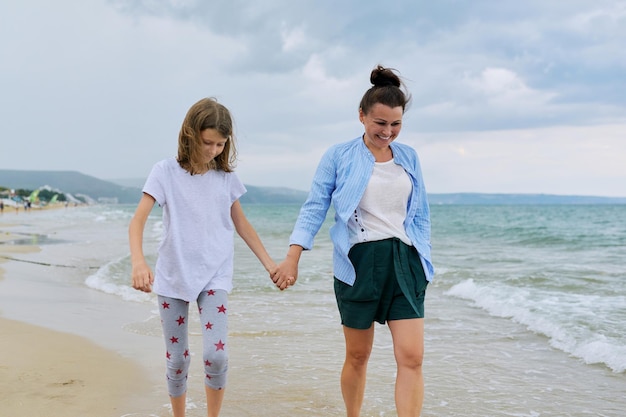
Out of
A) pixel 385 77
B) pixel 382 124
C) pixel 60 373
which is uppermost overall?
pixel 385 77

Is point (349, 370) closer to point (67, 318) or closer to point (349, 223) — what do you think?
point (349, 223)

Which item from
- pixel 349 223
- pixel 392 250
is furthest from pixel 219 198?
pixel 392 250

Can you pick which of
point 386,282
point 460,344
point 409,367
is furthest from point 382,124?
point 460,344

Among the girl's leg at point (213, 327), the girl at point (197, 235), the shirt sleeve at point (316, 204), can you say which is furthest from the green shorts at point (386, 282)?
the girl's leg at point (213, 327)

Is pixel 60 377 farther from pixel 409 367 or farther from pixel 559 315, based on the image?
pixel 559 315

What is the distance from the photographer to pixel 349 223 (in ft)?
11.7

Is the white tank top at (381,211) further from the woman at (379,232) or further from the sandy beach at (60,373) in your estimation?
the sandy beach at (60,373)

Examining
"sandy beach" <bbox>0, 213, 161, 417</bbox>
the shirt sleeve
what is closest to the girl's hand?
the shirt sleeve

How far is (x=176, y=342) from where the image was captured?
145 inches

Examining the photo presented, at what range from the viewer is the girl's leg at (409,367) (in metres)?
3.38

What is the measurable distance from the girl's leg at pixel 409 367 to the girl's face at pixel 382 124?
0.96 metres

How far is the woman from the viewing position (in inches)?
Result: 135

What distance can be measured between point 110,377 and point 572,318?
5.66 m

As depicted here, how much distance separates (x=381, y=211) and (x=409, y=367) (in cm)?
82
